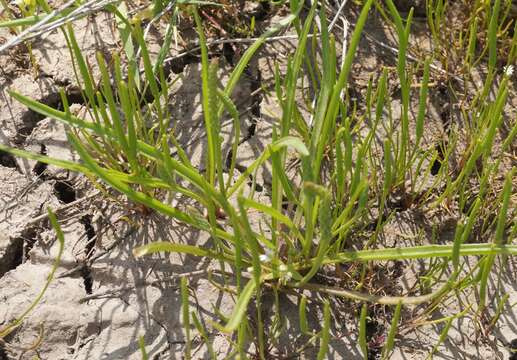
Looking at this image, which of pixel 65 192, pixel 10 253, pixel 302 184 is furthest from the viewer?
pixel 65 192

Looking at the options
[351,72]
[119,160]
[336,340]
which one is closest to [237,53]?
[351,72]

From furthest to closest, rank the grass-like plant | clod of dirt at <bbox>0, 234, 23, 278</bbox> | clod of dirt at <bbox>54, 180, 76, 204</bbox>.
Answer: clod of dirt at <bbox>54, 180, 76, 204</bbox>
clod of dirt at <bbox>0, 234, 23, 278</bbox>
the grass-like plant

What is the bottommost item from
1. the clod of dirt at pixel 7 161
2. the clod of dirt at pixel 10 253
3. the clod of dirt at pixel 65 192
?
the clod of dirt at pixel 10 253

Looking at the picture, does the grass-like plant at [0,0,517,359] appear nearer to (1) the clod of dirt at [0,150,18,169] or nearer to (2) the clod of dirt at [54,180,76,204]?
(2) the clod of dirt at [54,180,76,204]

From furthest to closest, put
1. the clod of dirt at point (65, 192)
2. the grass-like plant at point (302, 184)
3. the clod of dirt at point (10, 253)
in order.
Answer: the clod of dirt at point (65, 192) → the clod of dirt at point (10, 253) → the grass-like plant at point (302, 184)

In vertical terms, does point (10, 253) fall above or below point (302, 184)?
below

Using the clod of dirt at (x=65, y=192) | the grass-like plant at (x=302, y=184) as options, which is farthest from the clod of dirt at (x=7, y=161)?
the grass-like plant at (x=302, y=184)

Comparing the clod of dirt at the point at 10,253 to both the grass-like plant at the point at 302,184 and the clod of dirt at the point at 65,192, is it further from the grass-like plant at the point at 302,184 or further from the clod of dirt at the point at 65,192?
the grass-like plant at the point at 302,184

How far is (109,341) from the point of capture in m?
1.54

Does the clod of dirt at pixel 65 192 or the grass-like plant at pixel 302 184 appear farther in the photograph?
the clod of dirt at pixel 65 192

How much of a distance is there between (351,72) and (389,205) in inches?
19.4

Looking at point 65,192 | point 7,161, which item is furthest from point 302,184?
point 7,161

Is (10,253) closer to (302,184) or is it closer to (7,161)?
(7,161)

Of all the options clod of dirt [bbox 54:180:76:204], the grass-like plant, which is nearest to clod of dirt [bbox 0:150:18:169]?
clod of dirt [bbox 54:180:76:204]
